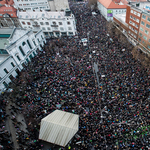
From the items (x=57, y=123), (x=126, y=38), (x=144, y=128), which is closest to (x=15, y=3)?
(x=126, y=38)

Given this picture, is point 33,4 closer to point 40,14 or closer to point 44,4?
point 44,4

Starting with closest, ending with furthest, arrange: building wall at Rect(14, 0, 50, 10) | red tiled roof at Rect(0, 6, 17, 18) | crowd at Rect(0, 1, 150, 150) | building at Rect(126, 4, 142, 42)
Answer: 1. crowd at Rect(0, 1, 150, 150)
2. building at Rect(126, 4, 142, 42)
3. red tiled roof at Rect(0, 6, 17, 18)
4. building wall at Rect(14, 0, 50, 10)

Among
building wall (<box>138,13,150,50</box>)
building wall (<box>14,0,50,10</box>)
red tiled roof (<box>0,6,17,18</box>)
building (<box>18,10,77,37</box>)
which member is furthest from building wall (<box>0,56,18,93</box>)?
building wall (<box>14,0,50,10</box>)

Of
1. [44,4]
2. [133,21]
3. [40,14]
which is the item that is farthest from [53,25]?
[133,21]

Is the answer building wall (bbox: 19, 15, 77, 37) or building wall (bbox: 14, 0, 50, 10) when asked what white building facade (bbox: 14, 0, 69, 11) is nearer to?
building wall (bbox: 14, 0, 50, 10)

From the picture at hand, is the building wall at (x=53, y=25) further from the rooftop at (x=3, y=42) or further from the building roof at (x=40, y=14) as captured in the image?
the rooftop at (x=3, y=42)

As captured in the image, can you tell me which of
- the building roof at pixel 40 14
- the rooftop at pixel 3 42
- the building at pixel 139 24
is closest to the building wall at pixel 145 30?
the building at pixel 139 24
